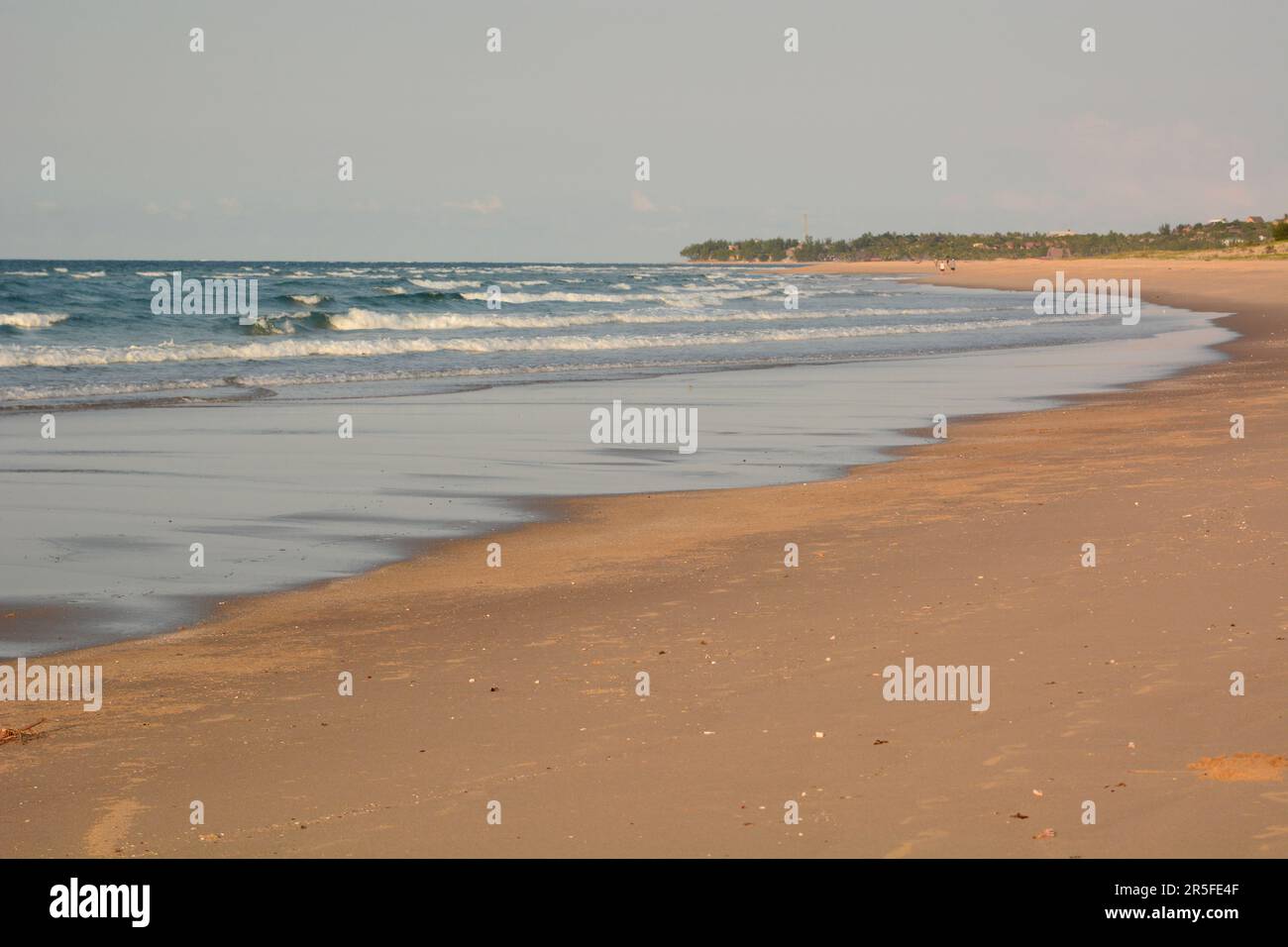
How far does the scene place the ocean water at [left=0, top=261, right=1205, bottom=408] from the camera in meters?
23.8

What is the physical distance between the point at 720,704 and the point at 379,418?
12.2 metres

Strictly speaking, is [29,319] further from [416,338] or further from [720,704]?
[720,704]

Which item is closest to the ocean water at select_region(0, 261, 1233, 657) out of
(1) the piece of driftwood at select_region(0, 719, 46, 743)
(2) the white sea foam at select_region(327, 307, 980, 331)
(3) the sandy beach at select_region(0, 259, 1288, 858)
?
(2) the white sea foam at select_region(327, 307, 980, 331)

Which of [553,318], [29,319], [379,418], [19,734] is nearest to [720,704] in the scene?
[19,734]

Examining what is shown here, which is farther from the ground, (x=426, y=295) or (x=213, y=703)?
(x=426, y=295)

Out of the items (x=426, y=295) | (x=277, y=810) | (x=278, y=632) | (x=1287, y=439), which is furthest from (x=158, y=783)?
(x=426, y=295)

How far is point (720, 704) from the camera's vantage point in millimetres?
5801

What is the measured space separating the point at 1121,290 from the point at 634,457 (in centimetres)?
5115

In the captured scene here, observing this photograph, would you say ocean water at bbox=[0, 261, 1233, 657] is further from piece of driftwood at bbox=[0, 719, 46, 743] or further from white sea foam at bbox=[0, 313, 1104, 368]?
piece of driftwood at bbox=[0, 719, 46, 743]

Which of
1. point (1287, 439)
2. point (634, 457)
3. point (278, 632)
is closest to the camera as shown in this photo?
point (278, 632)

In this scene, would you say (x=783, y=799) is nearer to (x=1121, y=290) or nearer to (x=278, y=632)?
(x=278, y=632)

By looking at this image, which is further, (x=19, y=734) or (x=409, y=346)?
(x=409, y=346)
